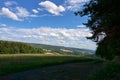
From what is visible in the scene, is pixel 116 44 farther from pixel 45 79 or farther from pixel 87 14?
pixel 45 79

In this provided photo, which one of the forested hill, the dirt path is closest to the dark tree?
the dirt path

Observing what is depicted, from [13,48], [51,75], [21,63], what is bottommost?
[51,75]

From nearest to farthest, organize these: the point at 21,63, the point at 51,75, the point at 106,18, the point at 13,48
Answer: the point at 106,18, the point at 51,75, the point at 21,63, the point at 13,48

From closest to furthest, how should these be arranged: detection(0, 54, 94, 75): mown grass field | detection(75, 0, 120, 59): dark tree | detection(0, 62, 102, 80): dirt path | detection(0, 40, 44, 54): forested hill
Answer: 1. detection(75, 0, 120, 59): dark tree
2. detection(0, 62, 102, 80): dirt path
3. detection(0, 54, 94, 75): mown grass field
4. detection(0, 40, 44, 54): forested hill

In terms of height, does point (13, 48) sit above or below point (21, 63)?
above

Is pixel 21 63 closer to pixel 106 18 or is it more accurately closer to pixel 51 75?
pixel 51 75

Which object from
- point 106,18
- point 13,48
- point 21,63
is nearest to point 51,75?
point 106,18

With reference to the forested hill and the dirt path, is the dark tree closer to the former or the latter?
the dirt path

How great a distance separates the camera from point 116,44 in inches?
906

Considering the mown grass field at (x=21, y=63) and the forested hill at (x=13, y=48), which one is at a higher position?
the forested hill at (x=13, y=48)

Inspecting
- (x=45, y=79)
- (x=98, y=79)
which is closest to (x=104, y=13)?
(x=98, y=79)

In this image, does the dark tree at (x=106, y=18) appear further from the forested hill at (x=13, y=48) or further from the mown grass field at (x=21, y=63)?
the forested hill at (x=13, y=48)

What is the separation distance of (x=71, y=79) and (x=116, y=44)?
15.9 ft

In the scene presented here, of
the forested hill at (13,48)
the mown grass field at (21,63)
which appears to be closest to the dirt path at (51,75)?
the mown grass field at (21,63)
